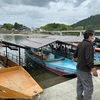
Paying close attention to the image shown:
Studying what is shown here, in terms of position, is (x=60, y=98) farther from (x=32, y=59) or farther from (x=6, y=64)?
(x=32, y=59)

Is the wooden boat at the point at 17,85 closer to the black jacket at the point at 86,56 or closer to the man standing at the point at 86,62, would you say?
the man standing at the point at 86,62

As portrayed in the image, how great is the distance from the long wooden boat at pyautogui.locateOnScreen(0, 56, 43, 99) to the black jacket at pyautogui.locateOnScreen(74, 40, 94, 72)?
235 cm

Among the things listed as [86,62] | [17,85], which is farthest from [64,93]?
[17,85]

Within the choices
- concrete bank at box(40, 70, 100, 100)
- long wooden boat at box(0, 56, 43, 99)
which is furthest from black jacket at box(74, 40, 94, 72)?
long wooden boat at box(0, 56, 43, 99)

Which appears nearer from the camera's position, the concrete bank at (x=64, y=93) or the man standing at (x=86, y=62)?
the man standing at (x=86, y=62)

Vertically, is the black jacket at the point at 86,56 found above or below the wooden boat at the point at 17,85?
above

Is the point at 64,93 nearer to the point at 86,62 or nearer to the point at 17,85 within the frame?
the point at 86,62

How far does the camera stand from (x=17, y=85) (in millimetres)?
6711

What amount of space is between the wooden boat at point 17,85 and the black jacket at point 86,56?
→ 2356 mm

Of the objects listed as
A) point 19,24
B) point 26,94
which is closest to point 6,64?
point 26,94

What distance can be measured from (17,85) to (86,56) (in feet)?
12.2

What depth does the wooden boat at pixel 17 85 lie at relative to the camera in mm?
5852

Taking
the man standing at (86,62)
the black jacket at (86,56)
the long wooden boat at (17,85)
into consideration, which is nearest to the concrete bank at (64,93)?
the long wooden boat at (17,85)

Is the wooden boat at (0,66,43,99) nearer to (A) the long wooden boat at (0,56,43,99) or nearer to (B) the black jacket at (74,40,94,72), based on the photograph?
(A) the long wooden boat at (0,56,43,99)
